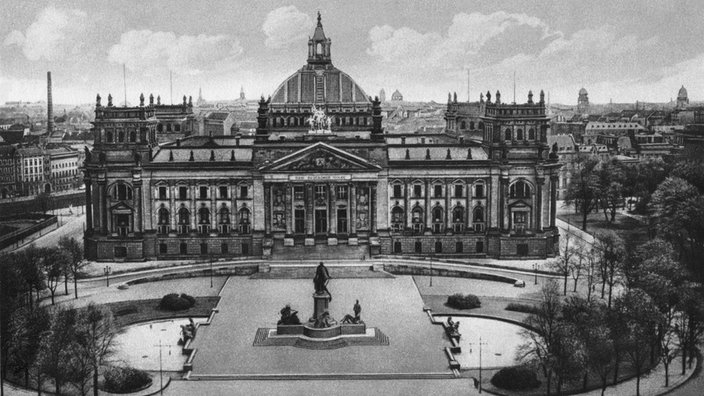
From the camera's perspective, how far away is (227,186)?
108m

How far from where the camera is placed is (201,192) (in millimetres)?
108375

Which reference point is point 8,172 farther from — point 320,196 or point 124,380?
point 124,380

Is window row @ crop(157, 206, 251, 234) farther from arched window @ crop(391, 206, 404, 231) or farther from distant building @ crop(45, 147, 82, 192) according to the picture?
distant building @ crop(45, 147, 82, 192)

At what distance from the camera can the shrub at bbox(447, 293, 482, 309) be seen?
8231 centimetres

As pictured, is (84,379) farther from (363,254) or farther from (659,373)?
(363,254)

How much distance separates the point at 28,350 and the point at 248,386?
16393 millimetres

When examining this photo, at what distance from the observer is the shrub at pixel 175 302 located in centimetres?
8225

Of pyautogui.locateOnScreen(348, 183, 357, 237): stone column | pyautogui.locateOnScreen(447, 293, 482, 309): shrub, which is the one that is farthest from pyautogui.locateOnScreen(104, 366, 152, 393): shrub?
pyautogui.locateOnScreen(348, 183, 357, 237): stone column

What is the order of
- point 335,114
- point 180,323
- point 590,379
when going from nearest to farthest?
point 590,379 → point 180,323 → point 335,114

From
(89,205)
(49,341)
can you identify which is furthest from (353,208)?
(49,341)

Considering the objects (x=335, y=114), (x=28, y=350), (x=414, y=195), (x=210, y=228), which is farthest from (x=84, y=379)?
(x=335, y=114)

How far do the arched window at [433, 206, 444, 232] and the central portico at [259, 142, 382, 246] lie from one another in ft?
25.4

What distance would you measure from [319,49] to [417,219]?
44118 mm

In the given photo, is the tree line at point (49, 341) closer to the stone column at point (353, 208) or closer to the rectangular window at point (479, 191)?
the stone column at point (353, 208)
